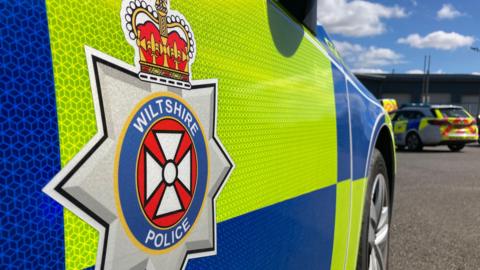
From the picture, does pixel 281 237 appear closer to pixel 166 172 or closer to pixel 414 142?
pixel 166 172

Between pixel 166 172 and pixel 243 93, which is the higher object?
pixel 243 93

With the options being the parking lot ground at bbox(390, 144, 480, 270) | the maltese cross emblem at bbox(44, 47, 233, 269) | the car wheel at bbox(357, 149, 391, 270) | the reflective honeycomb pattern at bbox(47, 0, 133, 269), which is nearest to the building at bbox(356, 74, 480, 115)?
the parking lot ground at bbox(390, 144, 480, 270)

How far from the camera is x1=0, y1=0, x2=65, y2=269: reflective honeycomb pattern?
57 cm

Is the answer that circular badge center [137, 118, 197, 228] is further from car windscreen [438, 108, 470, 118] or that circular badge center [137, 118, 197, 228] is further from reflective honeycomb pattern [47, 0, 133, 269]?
car windscreen [438, 108, 470, 118]

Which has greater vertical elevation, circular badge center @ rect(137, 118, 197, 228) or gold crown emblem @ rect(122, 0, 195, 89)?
gold crown emblem @ rect(122, 0, 195, 89)

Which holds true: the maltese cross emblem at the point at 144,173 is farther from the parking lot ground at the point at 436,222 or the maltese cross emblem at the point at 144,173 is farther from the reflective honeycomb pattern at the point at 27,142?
the parking lot ground at the point at 436,222

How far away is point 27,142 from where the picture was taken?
58 centimetres

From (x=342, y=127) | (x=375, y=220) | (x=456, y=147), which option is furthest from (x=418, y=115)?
(x=342, y=127)

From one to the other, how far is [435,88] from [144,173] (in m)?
55.3

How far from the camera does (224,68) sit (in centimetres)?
98

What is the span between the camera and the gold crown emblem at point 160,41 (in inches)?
29.5

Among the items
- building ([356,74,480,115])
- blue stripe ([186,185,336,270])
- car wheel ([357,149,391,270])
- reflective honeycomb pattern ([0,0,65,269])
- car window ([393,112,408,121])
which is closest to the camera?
reflective honeycomb pattern ([0,0,65,269])

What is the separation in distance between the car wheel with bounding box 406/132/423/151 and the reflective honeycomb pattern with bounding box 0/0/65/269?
14.3 metres

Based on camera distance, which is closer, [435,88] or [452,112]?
[452,112]
